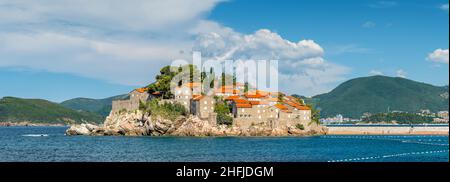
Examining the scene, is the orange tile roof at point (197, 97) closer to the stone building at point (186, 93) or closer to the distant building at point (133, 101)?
the stone building at point (186, 93)

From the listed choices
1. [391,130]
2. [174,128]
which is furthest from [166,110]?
[391,130]

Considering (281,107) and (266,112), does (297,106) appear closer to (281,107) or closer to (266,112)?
(281,107)

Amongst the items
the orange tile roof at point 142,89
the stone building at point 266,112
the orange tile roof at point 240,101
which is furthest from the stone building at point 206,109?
the orange tile roof at point 142,89

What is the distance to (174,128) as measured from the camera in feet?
309

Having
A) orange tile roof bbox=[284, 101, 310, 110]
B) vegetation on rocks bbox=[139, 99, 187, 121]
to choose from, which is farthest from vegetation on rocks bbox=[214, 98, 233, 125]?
orange tile roof bbox=[284, 101, 310, 110]

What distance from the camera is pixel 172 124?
94062 millimetres

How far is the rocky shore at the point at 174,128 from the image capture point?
93.4 m

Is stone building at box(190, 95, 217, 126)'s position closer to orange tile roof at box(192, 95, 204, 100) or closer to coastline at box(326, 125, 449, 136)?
orange tile roof at box(192, 95, 204, 100)

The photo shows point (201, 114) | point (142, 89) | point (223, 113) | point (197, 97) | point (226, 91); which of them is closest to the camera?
point (201, 114)

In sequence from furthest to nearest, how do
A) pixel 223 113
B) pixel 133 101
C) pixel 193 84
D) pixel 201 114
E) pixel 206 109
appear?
pixel 133 101, pixel 193 84, pixel 223 113, pixel 206 109, pixel 201 114
